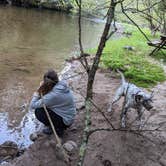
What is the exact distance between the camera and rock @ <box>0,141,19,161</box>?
5.03 m

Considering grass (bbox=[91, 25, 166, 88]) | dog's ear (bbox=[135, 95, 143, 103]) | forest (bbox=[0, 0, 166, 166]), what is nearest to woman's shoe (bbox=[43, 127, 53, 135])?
forest (bbox=[0, 0, 166, 166])

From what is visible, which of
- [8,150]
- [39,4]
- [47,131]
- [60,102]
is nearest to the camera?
[8,150]

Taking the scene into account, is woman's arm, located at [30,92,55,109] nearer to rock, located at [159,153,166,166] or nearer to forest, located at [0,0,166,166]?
forest, located at [0,0,166,166]

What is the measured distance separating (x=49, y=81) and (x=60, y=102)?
365mm

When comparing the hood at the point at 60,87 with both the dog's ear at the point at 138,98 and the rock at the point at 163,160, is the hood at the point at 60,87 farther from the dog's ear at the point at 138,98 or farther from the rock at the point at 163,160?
the rock at the point at 163,160

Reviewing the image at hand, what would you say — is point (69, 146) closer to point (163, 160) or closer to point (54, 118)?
point (54, 118)

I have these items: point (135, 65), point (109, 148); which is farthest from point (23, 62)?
point (109, 148)

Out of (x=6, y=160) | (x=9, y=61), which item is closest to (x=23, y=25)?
(x=9, y=61)

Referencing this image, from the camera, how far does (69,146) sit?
16.5 ft

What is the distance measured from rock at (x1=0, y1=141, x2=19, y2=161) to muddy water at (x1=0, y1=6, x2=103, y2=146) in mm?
322

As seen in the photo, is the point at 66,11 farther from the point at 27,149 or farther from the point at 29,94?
the point at 27,149

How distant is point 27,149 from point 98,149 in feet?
3.44

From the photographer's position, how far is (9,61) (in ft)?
36.8

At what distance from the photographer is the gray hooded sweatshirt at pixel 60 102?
5199 mm
